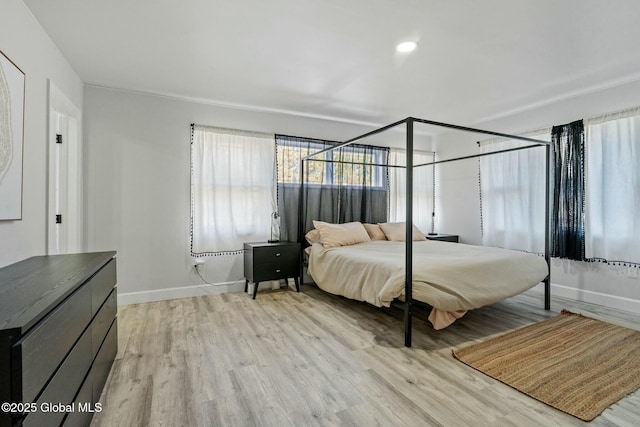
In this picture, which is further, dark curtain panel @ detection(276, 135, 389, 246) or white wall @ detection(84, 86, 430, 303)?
dark curtain panel @ detection(276, 135, 389, 246)

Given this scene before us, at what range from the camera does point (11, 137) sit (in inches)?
70.7

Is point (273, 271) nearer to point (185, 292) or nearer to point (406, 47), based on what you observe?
point (185, 292)

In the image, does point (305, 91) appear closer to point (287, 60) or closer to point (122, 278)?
point (287, 60)

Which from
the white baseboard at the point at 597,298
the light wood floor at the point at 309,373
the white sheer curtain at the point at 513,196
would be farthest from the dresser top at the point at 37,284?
the white baseboard at the point at 597,298

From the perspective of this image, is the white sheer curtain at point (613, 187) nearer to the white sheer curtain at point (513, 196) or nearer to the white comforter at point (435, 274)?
the white sheer curtain at point (513, 196)

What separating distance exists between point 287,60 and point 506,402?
2.96 metres

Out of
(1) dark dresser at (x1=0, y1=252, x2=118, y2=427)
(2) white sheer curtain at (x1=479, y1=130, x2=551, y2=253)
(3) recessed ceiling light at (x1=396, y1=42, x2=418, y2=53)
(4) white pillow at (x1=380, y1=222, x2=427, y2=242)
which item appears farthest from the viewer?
(4) white pillow at (x1=380, y1=222, x2=427, y2=242)

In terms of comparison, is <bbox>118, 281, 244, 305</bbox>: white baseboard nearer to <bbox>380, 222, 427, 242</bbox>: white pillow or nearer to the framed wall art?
the framed wall art

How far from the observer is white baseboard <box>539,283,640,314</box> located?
325 cm

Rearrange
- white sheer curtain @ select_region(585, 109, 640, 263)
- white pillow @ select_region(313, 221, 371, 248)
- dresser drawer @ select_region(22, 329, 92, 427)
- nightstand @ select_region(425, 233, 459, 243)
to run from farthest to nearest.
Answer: nightstand @ select_region(425, 233, 459, 243) → white pillow @ select_region(313, 221, 371, 248) → white sheer curtain @ select_region(585, 109, 640, 263) → dresser drawer @ select_region(22, 329, 92, 427)

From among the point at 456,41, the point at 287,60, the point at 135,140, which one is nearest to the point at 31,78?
the point at 135,140

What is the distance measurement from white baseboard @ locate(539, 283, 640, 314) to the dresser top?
187 inches

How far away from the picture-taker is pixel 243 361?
2234 millimetres

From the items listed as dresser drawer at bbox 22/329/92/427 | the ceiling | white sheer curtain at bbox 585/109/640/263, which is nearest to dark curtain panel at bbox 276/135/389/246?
the ceiling
